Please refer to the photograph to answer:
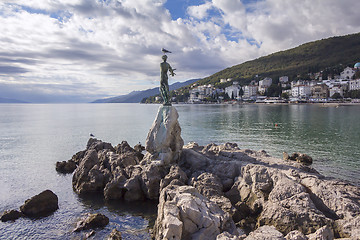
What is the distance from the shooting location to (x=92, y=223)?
10.9 m

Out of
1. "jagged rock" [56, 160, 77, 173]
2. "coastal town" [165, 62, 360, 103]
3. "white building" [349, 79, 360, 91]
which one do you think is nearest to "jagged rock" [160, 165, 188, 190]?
"jagged rock" [56, 160, 77, 173]

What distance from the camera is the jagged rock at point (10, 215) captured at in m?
11.9

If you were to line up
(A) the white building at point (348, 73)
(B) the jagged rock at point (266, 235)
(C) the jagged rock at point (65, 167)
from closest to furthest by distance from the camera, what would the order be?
(B) the jagged rock at point (266, 235) → (C) the jagged rock at point (65, 167) → (A) the white building at point (348, 73)

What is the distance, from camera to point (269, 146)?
28438 mm

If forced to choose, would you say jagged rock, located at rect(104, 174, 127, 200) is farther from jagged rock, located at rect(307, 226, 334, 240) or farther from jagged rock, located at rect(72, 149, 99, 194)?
jagged rock, located at rect(307, 226, 334, 240)

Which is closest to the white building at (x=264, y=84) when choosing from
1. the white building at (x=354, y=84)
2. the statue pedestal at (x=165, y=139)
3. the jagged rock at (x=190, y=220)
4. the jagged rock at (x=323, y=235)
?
the white building at (x=354, y=84)

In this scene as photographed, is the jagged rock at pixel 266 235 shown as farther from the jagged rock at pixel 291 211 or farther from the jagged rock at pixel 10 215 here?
the jagged rock at pixel 10 215

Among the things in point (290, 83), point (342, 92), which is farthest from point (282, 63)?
point (342, 92)

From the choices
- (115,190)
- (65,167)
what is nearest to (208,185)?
(115,190)

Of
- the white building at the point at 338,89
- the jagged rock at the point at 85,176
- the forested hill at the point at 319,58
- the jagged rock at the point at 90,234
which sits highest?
the forested hill at the point at 319,58

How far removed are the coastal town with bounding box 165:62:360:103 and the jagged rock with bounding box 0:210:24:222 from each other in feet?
436

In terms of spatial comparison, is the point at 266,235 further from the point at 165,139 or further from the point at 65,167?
the point at 65,167

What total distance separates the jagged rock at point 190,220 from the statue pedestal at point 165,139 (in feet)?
21.9

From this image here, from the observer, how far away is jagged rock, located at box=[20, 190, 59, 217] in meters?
12.4
